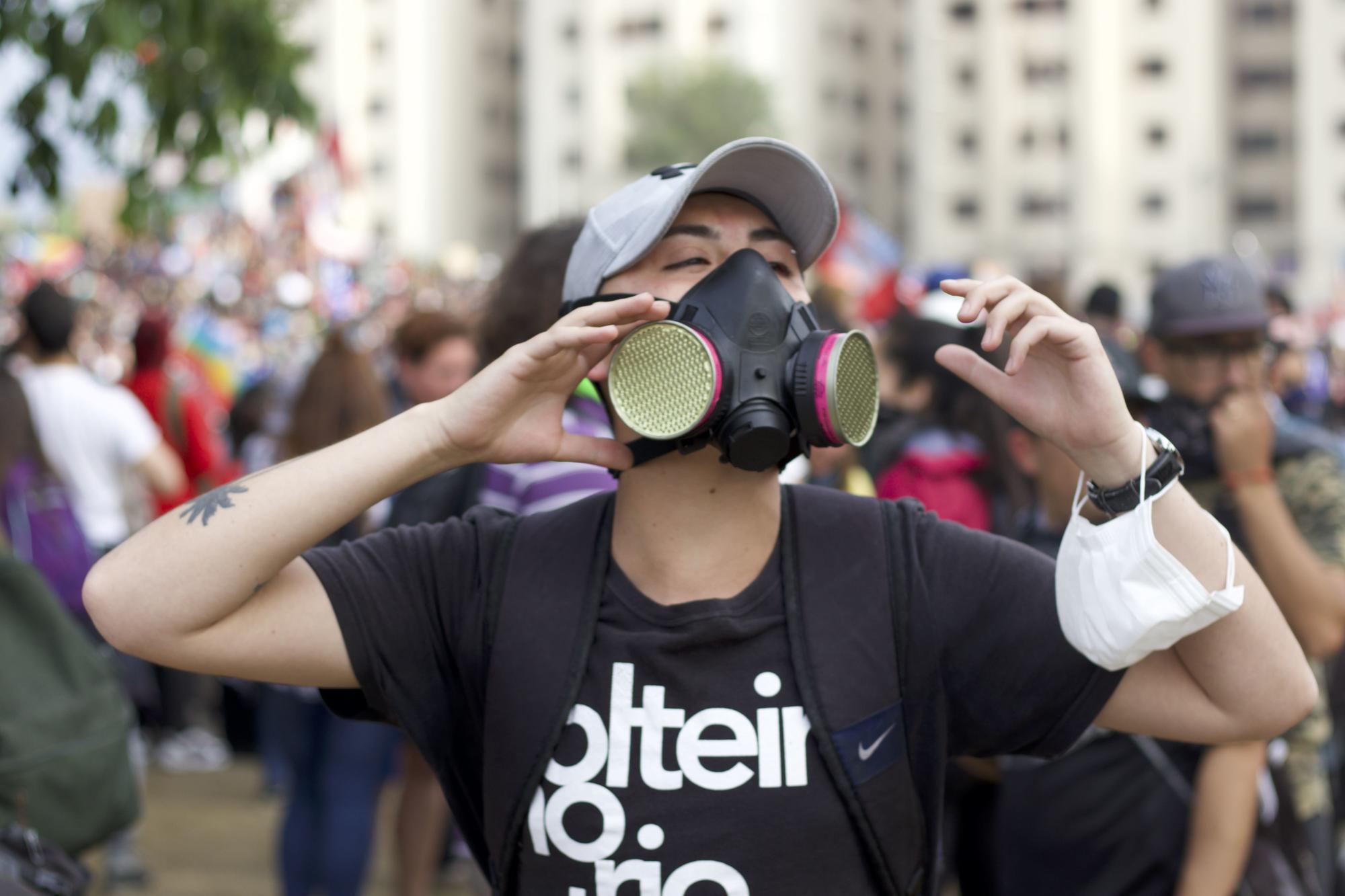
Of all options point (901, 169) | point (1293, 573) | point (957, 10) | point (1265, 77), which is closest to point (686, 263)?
point (1293, 573)

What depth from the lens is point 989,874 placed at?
12.5 ft

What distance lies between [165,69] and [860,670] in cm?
432

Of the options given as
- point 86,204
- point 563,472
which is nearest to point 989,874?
point 563,472

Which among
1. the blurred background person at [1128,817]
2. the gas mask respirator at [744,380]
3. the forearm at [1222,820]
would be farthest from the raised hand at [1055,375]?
the forearm at [1222,820]

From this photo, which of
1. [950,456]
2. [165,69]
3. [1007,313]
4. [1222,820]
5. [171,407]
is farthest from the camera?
[171,407]

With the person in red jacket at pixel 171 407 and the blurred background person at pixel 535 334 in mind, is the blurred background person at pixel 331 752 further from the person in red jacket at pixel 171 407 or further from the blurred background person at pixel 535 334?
the person in red jacket at pixel 171 407

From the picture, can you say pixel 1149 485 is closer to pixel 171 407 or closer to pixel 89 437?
pixel 89 437

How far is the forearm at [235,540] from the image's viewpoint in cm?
195

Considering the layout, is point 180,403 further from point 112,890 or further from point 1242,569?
point 1242,569

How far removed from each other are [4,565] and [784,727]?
85.1 inches

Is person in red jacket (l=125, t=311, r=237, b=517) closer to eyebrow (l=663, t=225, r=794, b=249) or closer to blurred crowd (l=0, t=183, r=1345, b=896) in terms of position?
blurred crowd (l=0, t=183, r=1345, b=896)

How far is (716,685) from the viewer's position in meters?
1.91

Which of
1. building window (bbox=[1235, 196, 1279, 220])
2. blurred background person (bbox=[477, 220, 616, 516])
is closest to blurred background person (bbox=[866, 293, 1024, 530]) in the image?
blurred background person (bbox=[477, 220, 616, 516])

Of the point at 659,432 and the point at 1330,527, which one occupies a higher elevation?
the point at 659,432
